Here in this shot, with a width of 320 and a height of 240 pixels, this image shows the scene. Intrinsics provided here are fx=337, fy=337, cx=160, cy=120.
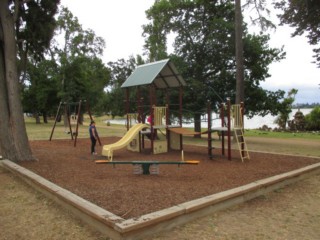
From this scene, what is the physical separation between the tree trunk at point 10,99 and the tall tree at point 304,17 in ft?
37.7

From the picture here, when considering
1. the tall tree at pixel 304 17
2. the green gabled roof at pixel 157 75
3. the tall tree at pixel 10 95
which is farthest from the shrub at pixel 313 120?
the tall tree at pixel 10 95

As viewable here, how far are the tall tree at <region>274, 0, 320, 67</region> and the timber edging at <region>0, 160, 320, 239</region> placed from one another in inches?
387

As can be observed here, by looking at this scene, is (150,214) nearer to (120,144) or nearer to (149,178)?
(149,178)

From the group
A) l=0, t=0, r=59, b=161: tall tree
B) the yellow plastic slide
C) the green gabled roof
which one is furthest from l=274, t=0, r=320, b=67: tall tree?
l=0, t=0, r=59, b=161: tall tree

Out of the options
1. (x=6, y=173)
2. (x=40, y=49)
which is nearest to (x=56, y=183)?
(x=6, y=173)

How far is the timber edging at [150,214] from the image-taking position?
4.38 metres

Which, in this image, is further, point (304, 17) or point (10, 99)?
point (304, 17)

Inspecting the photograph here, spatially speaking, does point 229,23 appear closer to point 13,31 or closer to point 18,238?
point 13,31

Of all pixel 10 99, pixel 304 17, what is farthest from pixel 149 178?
pixel 304 17

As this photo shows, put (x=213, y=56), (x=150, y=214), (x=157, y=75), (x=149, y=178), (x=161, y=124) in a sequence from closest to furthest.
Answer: (x=150, y=214) → (x=149, y=178) → (x=161, y=124) → (x=157, y=75) → (x=213, y=56)

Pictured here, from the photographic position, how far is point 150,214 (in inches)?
187

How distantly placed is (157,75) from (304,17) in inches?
290

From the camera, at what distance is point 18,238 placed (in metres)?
4.46

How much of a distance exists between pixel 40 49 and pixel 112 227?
8981mm
